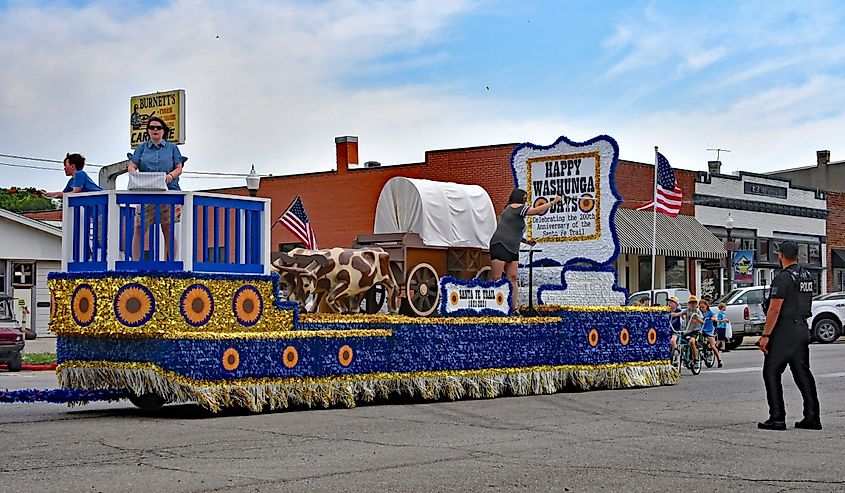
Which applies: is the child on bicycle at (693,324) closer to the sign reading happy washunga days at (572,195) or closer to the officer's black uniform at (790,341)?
the sign reading happy washunga days at (572,195)

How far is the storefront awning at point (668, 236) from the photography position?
39.5m

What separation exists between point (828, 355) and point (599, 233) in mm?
12476

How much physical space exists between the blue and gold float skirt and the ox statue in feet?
2.72

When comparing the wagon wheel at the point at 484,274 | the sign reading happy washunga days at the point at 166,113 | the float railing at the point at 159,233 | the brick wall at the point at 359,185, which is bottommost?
the wagon wheel at the point at 484,274

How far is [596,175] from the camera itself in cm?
1644

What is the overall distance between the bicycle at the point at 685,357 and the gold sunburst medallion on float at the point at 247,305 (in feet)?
33.7

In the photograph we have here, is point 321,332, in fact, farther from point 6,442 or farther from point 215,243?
point 6,442

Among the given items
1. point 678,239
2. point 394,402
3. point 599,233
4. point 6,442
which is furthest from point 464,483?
point 678,239

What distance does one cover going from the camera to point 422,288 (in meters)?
15.4

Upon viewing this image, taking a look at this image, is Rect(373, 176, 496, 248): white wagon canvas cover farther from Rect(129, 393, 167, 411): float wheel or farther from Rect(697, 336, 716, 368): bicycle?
Rect(697, 336, 716, 368): bicycle

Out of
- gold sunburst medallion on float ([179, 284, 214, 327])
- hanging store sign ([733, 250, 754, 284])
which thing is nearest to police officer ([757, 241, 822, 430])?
gold sunburst medallion on float ([179, 284, 214, 327])

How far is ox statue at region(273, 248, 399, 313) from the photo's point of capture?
14359mm

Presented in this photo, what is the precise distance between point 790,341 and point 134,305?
6.50 metres

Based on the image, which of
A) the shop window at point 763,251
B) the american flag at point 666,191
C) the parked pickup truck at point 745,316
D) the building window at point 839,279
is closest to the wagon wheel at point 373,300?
the american flag at point 666,191
